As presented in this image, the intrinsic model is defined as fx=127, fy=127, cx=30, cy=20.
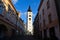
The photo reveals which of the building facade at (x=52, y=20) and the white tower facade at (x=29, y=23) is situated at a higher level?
the white tower facade at (x=29, y=23)

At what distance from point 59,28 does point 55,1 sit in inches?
166

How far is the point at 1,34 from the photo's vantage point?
2583 centimetres

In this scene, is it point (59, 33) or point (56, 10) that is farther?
point (56, 10)

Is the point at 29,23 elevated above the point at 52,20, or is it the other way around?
the point at 29,23

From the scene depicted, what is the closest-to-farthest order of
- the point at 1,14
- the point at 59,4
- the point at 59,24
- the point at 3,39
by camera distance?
the point at 59,24, the point at 59,4, the point at 1,14, the point at 3,39

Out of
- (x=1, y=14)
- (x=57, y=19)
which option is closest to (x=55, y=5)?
(x=57, y=19)

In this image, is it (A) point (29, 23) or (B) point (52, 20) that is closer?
(B) point (52, 20)

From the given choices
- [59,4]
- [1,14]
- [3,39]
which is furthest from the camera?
[3,39]

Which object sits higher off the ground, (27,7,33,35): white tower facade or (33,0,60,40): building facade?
(27,7,33,35): white tower facade

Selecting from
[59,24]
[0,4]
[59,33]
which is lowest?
[59,33]

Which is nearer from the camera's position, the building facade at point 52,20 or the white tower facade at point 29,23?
the building facade at point 52,20

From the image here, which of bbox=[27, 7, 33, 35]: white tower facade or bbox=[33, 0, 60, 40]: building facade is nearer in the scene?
bbox=[33, 0, 60, 40]: building facade

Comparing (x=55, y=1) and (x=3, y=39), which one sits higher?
(x=55, y=1)

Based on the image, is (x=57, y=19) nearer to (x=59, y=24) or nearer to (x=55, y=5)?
(x=59, y=24)
